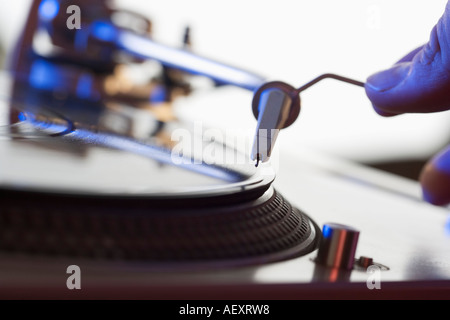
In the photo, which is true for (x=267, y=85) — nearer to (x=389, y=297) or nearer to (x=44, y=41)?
(x=389, y=297)

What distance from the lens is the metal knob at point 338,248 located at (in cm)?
47

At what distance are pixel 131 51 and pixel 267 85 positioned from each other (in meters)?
0.50

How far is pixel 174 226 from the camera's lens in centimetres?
42

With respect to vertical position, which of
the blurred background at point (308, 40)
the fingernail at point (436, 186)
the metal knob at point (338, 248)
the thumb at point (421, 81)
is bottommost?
the metal knob at point (338, 248)

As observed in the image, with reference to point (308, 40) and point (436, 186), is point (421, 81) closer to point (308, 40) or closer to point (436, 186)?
point (436, 186)

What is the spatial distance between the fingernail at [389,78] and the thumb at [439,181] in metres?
0.21

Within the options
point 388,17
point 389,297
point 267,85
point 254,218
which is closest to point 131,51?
point 267,85

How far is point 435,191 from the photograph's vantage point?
0.78 meters

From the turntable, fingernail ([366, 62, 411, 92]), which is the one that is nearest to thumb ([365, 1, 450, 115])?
fingernail ([366, 62, 411, 92])

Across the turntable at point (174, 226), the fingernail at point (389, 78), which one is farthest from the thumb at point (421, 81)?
the turntable at point (174, 226)

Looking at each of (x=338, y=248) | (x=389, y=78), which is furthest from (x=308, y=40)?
(x=338, y=248)

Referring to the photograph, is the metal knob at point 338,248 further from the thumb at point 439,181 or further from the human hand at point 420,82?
the thumb at point 439,181

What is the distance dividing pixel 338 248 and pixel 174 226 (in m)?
0.15

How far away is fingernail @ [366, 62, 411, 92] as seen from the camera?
61 centimetres
